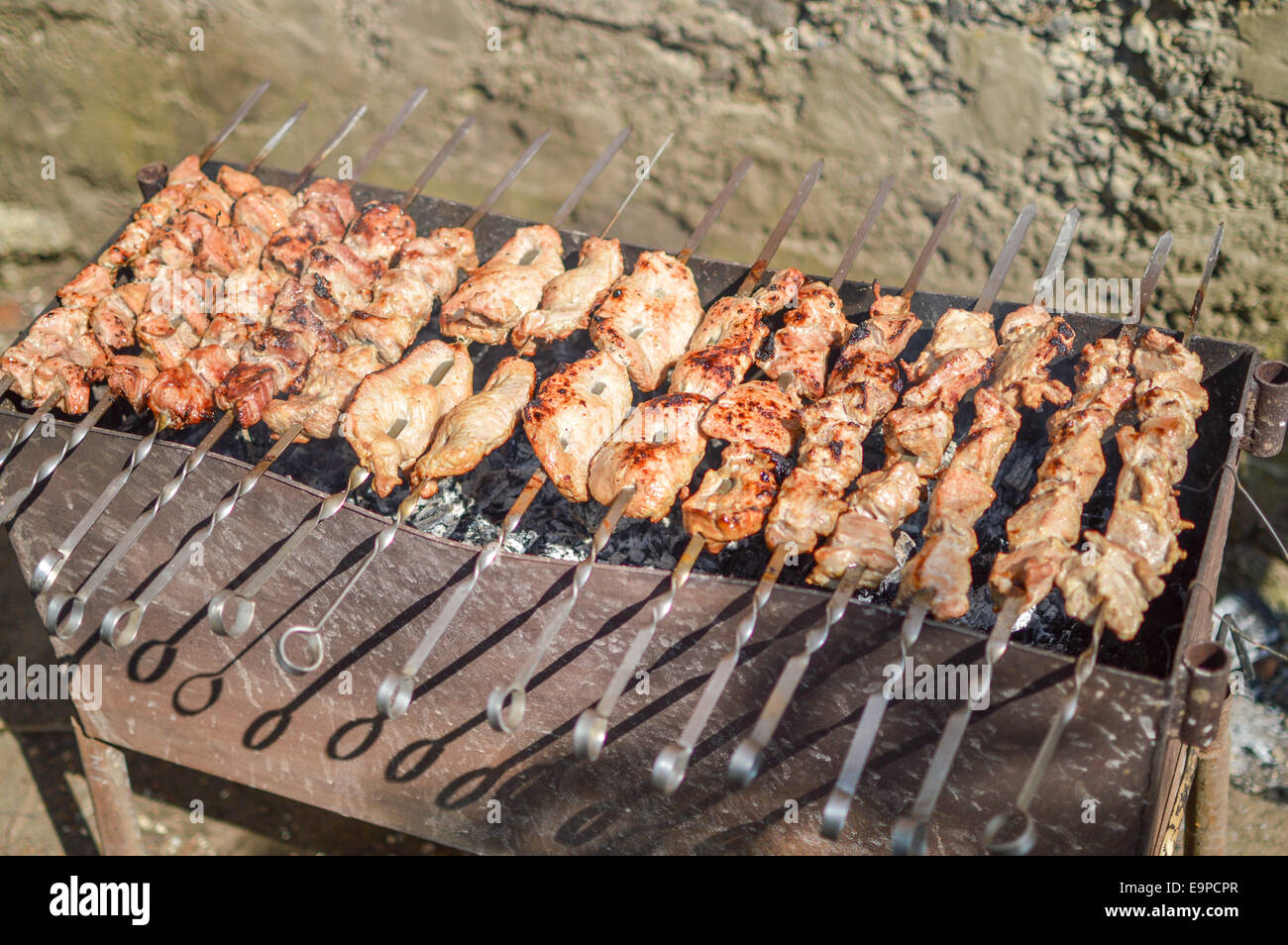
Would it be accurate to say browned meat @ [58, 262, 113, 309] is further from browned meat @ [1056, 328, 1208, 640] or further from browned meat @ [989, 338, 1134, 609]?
browned meat @ [1056, 328, 1208, 640]

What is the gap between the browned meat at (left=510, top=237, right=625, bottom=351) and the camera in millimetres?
3193

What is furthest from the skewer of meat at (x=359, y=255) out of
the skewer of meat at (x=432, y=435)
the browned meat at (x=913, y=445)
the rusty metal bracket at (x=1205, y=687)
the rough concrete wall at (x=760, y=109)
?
the rusty metal bracket at (x=1205, y=687)

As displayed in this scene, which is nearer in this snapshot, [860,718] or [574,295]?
[860,718]

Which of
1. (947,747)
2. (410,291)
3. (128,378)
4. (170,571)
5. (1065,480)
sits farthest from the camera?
(410,291)

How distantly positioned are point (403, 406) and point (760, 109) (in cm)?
340

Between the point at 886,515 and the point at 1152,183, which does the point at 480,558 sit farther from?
the point at 1152,183

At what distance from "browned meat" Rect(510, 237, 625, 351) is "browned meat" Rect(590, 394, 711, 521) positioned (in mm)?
541

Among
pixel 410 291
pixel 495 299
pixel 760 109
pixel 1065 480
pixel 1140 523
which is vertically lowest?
pixel 1140 523

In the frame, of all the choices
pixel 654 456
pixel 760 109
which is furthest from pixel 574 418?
pixel 760 109

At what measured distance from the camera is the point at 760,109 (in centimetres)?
535

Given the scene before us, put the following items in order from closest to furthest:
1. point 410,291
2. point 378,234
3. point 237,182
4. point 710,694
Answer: point 710,694 < point 410,291 < point 378,234 < point 237,182

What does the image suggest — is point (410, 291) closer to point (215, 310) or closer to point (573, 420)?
point (215, 310)

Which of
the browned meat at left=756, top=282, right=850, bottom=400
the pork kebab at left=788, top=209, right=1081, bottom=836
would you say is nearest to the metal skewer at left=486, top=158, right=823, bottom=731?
the browned meat at left=756, top=282, right=850, bottom=400

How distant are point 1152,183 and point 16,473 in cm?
530
